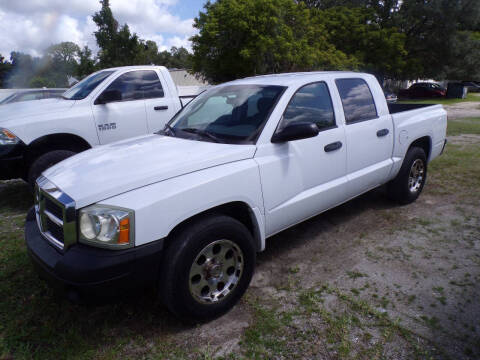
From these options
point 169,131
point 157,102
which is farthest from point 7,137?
point 169,131

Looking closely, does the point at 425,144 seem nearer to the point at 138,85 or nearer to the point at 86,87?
the point at 138,85

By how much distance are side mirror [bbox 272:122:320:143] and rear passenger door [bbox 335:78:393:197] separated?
905 mm

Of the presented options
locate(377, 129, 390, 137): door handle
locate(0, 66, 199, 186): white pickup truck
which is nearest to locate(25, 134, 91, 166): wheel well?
locate(0, 66, 199, 186): white pickup truck

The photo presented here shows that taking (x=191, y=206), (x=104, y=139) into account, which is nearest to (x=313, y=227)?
(x=191, y=206)

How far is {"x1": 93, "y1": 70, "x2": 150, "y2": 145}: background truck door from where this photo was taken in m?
5.38

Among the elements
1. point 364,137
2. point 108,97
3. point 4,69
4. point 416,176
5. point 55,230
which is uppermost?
point 4,69

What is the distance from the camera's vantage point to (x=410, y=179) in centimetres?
480

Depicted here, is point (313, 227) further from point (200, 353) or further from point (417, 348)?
point (200, 353)

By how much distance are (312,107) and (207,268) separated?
184cm

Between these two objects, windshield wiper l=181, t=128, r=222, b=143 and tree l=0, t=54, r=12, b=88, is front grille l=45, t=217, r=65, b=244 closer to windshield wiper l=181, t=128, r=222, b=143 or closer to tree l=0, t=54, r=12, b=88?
windshield wiper l=181, t=128, r=222, b=143

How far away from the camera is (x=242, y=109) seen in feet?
10.7

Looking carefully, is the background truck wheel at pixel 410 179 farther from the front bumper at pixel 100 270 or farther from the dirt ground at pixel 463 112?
the dirt ground at pixel 463 112

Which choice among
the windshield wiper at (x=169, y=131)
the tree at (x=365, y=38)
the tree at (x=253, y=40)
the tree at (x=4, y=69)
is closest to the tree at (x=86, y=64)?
the tree at (x=253, y=40)

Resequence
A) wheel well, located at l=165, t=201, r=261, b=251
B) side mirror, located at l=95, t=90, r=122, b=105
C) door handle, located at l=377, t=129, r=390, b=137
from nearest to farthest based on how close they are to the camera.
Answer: wheel well, located at l=165, t=201, r=261, b=251 < door handle, located at l=377, t=129, r=390, b=137 < side mirror, located at l=95, t=90, r=122, b=105
